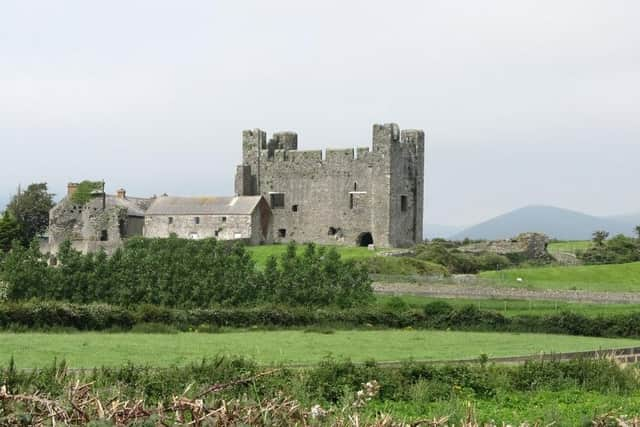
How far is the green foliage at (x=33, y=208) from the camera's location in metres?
73.7

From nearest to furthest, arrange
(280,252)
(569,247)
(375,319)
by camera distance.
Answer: (375,319) → (280,252) → (569,247)

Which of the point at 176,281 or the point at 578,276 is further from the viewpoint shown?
the point at 578,276

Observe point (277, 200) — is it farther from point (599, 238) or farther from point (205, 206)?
point (599, 238)

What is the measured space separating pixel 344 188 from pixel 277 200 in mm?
5258

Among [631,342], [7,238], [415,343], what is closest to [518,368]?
[415,343]

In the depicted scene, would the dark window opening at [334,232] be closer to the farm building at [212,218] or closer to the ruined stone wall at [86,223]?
the farm building at [212,218]

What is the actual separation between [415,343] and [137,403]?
23.3m

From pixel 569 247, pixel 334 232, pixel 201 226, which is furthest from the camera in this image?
pixel 569 247

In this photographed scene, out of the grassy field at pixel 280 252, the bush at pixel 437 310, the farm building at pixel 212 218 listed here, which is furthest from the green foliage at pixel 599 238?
the bush at pixel 437 310

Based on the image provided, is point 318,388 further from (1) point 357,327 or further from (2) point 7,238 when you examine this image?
(2) point 7,238

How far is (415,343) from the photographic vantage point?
29250mm

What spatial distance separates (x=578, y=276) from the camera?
51469 mm

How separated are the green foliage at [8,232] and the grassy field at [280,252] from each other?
15232 mm

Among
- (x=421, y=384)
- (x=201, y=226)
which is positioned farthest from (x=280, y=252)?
(x=421, y=384)
